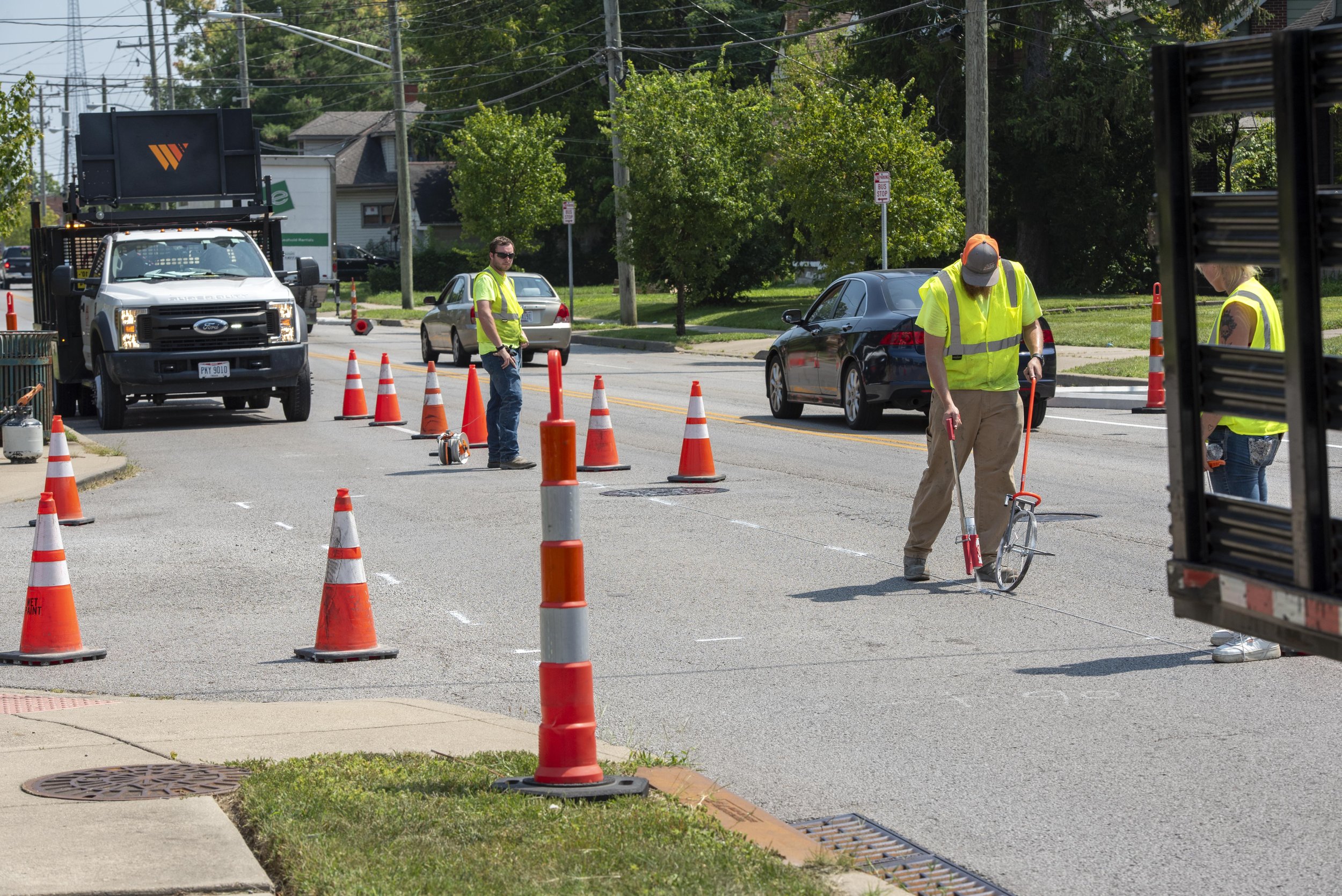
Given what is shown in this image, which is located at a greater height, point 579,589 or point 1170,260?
point 1170,260

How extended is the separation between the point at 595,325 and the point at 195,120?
21.4 metres

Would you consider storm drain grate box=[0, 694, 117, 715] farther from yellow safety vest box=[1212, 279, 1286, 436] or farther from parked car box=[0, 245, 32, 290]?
parked car box=[0, 245, 32, 290]

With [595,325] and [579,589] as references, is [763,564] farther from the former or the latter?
[595,325]

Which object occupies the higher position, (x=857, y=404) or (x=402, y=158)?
(x=402, y=158)

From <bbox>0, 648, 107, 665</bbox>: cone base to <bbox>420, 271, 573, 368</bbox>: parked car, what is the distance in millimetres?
19868

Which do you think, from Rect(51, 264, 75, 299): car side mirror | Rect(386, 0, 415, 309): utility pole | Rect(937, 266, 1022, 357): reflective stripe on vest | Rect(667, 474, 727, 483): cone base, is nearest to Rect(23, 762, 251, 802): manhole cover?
Rect(937, 266, 1022, 357): reflective stripe on vest

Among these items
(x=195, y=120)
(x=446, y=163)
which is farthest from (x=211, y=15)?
(x=446, y=163)

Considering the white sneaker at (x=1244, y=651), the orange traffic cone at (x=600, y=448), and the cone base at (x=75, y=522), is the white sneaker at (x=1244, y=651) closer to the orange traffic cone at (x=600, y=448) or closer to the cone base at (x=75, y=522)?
the orange traffic cone at (x=600, y=448)

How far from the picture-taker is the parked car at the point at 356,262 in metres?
74.8

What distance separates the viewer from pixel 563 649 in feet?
17.6

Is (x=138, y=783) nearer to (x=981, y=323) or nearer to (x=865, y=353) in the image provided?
(x=981, y=323)

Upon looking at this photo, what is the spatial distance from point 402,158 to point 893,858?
165 feet

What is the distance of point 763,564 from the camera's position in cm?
1026

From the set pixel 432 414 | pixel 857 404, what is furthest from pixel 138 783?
pixel 857 404
